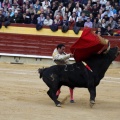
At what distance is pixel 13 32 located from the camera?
18469 millimetres

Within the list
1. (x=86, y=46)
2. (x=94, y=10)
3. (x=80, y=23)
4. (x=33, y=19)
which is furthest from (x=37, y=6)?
(x=86, y=46)

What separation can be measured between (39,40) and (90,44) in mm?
8347

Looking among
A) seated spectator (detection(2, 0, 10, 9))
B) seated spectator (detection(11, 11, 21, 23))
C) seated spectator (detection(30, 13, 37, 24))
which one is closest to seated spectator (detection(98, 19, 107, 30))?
seated spectator (detection(30, 13, 37, 24))

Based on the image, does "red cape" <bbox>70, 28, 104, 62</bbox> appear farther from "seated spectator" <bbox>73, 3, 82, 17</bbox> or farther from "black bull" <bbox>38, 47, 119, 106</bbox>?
"seated spectator" <bbox>73, 3, 82, 17</bbox>

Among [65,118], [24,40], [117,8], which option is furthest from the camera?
[24,40]

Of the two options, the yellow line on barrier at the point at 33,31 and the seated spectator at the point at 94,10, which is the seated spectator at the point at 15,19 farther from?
the seated spectator at the point at 94,10

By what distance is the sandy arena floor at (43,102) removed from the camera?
9117 millimetres

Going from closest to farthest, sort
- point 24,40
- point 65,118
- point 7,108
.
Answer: point 65,118
point 7,108
point 24,40

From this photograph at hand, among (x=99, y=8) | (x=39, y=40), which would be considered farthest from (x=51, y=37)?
(x=99, y=8)

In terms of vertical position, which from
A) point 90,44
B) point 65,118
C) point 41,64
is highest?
point 90,44

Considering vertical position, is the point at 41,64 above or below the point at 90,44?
below

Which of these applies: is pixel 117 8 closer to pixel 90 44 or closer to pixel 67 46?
pixel 67 46

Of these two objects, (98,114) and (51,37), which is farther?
(51,37)

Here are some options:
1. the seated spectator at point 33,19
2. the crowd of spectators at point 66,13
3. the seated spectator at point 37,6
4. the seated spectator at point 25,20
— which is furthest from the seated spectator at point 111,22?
the seated spectator at point 25,20
